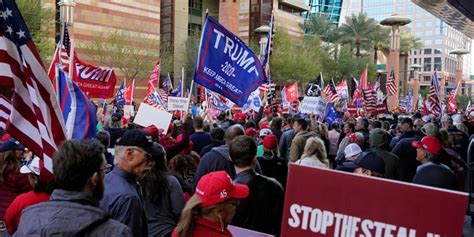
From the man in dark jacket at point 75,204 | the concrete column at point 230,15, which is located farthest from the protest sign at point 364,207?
the concrete column at point 230,15

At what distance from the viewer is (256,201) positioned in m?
4.01

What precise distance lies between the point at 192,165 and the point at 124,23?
41.4 meters

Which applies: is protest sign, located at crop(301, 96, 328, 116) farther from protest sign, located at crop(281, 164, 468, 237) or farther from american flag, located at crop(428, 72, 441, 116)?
protest sign, located at crop(281, 164, 468, 237)

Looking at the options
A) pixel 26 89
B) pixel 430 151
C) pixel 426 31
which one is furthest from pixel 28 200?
pixel 426 31

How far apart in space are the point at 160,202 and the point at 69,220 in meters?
1.57

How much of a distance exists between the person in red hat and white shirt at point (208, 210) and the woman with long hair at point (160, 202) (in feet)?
3.50

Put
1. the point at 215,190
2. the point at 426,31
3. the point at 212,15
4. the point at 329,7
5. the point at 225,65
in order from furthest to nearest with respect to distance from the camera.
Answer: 1. the point at 426,31
2. the point at 329,7
3. the point at 212,15
4. the point at 225,65
5. the point at 215,190

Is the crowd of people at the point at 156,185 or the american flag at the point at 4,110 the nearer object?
the crowd of people at the point at 156,185

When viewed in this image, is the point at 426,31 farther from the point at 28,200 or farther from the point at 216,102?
the point at 28,200

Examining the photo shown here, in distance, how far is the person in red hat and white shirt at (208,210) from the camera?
9.00 ft

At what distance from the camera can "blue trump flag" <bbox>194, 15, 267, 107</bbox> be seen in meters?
7.71

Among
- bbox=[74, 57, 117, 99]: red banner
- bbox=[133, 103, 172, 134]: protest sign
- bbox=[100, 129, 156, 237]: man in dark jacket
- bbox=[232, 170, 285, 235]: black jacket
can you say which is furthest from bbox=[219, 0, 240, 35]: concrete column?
bbox=[100, 129, 156, 237]: man in dark jacket

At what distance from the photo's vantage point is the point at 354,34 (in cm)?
5478

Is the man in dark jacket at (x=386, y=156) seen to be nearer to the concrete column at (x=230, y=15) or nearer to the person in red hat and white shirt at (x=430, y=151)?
the person in red hat and white shirt at (x=430, y=151)
